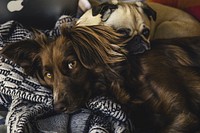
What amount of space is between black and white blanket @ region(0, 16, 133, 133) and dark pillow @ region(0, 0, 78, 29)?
290mm

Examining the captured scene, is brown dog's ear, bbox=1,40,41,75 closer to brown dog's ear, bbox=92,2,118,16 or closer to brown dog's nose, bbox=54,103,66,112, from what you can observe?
brown dog's nose, bbox=54,103,66,112

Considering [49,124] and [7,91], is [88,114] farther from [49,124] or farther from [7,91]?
[7,91]

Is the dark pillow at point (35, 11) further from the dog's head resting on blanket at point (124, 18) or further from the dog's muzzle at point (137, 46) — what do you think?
the dog's muzzle at point (137, 46)

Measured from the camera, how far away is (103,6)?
178 cm

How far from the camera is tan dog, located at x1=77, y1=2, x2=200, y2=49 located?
169 cm

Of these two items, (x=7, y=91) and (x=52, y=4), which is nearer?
(x=7, y=91)

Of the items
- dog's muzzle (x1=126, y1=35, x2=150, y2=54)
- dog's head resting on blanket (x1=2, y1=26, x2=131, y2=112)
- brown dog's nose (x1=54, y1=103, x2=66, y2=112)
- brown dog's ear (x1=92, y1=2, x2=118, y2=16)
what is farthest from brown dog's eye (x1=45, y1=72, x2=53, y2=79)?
brown dog's ear (x1=92, y1=2, x2=118, y2=16)

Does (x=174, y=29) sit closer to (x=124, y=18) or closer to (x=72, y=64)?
(x=124, y=18)

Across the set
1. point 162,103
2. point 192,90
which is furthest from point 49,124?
point 192,90

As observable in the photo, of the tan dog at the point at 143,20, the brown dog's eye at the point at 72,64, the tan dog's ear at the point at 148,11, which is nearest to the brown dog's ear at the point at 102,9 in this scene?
the tan dog at the point at 143,20

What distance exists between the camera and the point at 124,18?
1.75 metres

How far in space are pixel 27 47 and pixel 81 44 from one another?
21 cm

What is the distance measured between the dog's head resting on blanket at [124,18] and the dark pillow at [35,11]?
12 centimetres

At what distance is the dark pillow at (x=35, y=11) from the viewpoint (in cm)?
176
